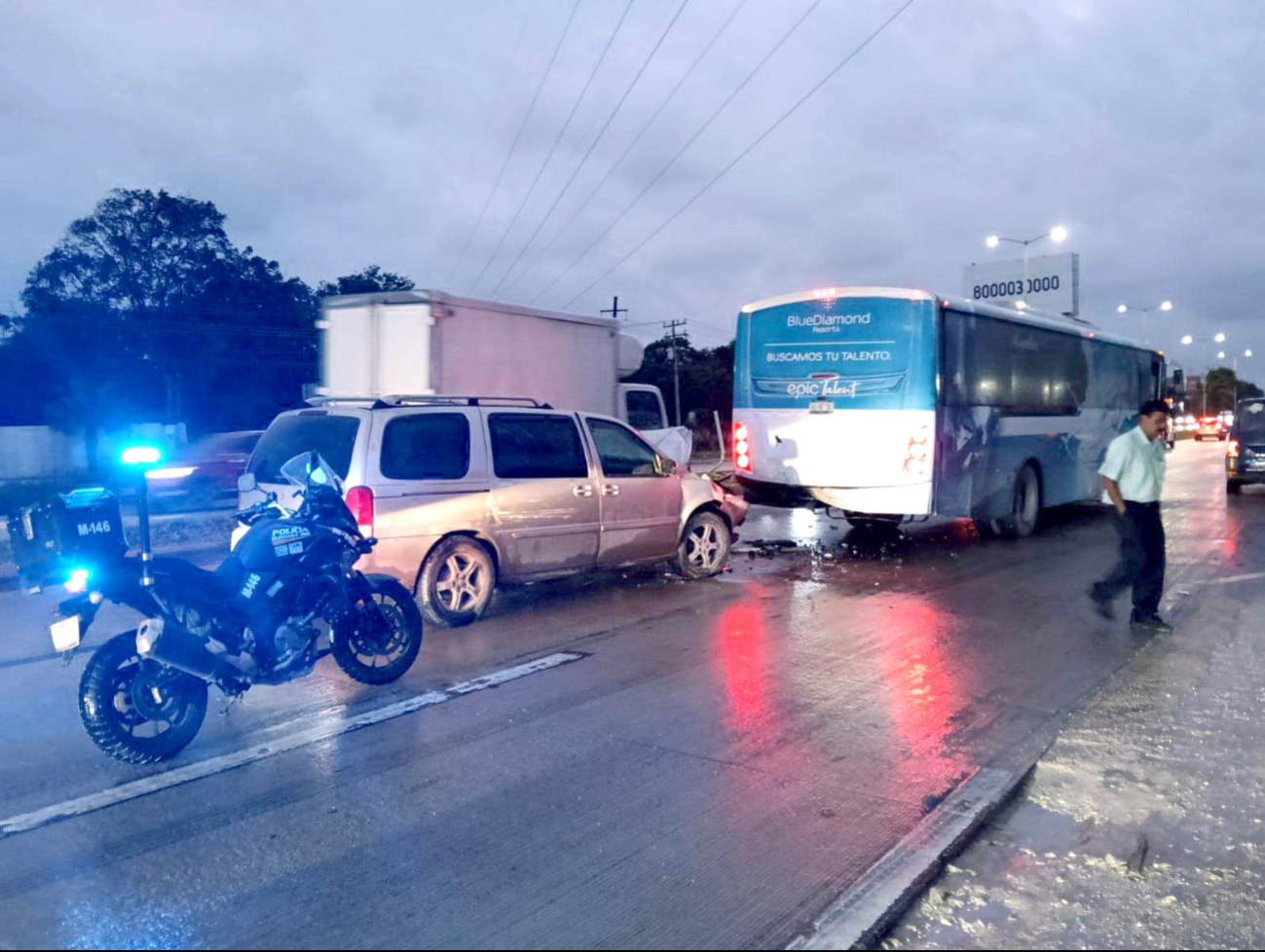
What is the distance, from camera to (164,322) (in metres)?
36.8

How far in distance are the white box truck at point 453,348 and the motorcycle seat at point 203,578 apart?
5613mm

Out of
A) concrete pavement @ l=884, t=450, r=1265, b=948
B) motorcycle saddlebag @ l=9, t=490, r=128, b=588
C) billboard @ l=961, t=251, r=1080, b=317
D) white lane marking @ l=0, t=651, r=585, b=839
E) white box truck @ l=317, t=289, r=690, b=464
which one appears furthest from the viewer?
billboard @ l=961, t=251, r=1080, b=317

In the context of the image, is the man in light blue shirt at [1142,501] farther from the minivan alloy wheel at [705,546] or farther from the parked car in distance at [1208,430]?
the parked car in distance at [1208,430]

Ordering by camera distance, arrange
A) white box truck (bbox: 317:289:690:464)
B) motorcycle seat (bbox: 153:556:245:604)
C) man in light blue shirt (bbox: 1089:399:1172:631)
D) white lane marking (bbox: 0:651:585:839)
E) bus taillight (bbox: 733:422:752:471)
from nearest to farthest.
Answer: white lane marking (bbox: 0:651:585:839) < motorcycle seat (bbox: 153:556:245:604) < man in light blue shirt (bbox: 1089:399:1172:631) < white box truck (bbox: 317:289:690:464) < bus taillight (bbox: 733:422:752:471)

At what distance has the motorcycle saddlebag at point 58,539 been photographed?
4.90 meters

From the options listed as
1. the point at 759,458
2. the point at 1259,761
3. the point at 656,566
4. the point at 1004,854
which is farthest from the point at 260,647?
the point at 759,458

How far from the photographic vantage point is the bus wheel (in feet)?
46.0

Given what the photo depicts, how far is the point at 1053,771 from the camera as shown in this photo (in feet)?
16.4

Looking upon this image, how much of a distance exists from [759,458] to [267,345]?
3057cm

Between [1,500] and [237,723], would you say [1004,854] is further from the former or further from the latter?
[1,500]

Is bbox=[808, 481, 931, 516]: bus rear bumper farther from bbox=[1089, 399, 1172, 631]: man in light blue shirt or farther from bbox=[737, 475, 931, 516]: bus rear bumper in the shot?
bbox=[1089, 399, 1172, 631]: man in light blue shirt

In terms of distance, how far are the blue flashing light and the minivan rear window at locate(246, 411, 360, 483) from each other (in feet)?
8.55

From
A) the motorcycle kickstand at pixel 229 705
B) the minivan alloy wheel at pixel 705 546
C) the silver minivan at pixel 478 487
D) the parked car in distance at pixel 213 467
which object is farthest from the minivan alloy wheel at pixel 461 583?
the parked car in distance at pixel 213 467

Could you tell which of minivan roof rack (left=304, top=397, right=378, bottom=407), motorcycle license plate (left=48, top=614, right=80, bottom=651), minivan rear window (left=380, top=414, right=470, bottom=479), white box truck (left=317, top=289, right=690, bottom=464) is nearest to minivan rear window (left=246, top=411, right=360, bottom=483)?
minivan rear window (left=380, top=414, right=470, bottom=479)
